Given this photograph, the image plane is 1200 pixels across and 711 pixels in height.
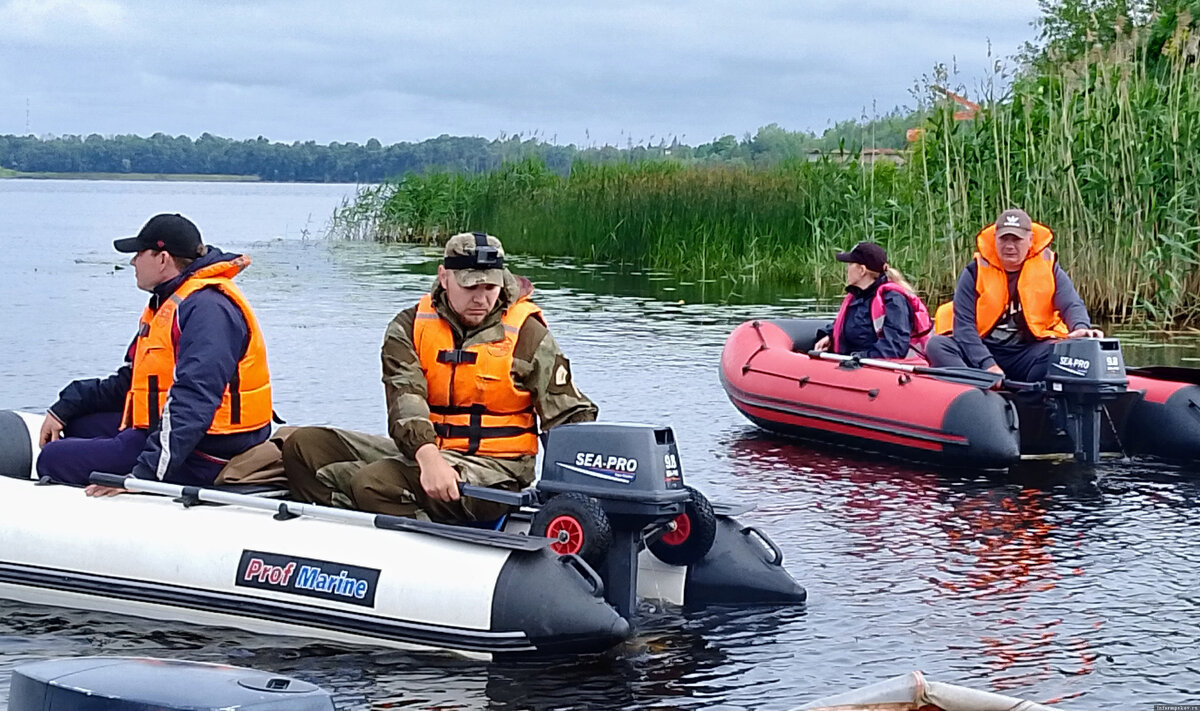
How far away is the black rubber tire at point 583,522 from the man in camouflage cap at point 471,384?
40cm

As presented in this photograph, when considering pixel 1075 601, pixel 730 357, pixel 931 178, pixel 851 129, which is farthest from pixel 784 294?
pixel 1075 601

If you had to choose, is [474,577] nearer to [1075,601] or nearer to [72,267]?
[1075,601]

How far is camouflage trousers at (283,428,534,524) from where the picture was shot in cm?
640

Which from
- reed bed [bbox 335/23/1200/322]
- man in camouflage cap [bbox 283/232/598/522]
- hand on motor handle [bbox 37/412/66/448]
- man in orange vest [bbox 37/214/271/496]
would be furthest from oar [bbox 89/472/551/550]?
reed bed [bbox 335/23/1200/322]

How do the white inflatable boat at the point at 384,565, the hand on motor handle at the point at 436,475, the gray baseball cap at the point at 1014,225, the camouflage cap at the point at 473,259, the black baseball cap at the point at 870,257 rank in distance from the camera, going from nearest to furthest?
the white inflatable boat at the point at 384,565
the hand on motor handle at the point at 436,475
the camouflage cap at the point at 473,259
the gray baseball cap at the point at 1014,225
the black baseball cap at the point at 870,257

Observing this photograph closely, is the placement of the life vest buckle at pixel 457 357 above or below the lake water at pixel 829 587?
above

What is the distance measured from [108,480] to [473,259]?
1.63m

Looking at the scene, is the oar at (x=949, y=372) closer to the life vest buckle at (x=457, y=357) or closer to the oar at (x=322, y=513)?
the life vest buckle at (x=457, y=357)

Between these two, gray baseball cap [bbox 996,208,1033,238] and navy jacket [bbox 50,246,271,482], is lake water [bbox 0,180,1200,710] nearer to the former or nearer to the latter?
navy jacket [bbox 50,246,271,482]

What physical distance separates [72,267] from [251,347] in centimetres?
2122

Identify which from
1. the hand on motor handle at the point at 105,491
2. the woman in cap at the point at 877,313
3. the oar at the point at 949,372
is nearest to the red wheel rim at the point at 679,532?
the hand on motor handle at the point at 105,491

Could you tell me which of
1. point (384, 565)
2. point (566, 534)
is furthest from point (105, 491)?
point (566, 534)

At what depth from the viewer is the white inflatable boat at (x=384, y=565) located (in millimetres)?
5832

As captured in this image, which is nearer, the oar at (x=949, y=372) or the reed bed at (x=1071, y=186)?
the oar at (x=949, y=372)
